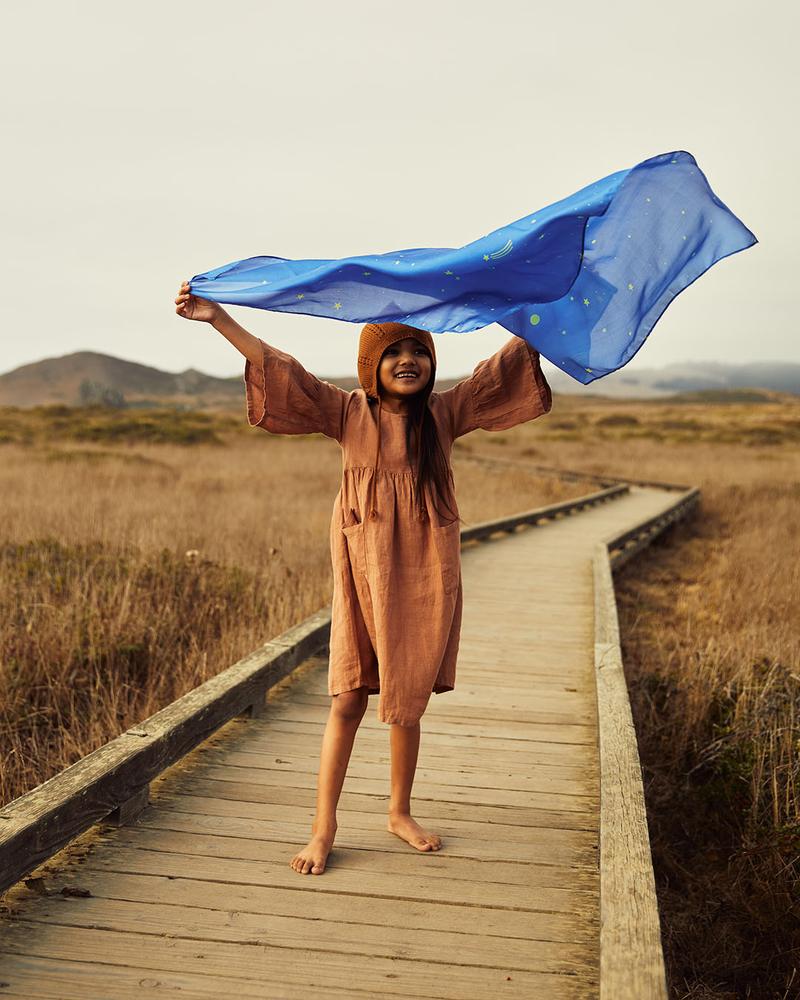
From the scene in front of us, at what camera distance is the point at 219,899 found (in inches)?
Result: 113

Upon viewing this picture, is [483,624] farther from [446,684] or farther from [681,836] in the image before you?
[446,684]

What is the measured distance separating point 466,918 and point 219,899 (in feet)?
2.55

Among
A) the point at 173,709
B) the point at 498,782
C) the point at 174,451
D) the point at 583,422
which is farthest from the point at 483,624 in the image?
the point at 583,422

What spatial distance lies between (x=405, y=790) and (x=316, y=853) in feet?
1.40

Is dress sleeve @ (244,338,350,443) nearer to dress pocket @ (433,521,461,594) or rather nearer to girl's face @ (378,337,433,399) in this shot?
girl's face @ (378,337,433,399)

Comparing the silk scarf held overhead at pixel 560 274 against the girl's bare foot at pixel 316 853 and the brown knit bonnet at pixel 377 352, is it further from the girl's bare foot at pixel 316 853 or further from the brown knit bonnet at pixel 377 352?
the girl's bare foot at pixel 316 853

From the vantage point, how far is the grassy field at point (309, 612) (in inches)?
166

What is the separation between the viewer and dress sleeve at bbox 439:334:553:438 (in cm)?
319

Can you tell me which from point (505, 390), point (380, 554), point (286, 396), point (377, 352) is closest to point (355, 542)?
point (380, 554)

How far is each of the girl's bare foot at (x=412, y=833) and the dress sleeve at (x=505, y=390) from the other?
56.9 inches

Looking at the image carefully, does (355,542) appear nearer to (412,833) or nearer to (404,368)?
(404,368)

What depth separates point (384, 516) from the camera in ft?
9.95

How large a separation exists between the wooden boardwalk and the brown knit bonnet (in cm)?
125

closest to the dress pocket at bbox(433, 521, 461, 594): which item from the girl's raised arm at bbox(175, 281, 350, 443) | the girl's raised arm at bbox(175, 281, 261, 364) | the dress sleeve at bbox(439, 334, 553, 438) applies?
the dress sleeve at bbox(439, 334, 553, 438)
